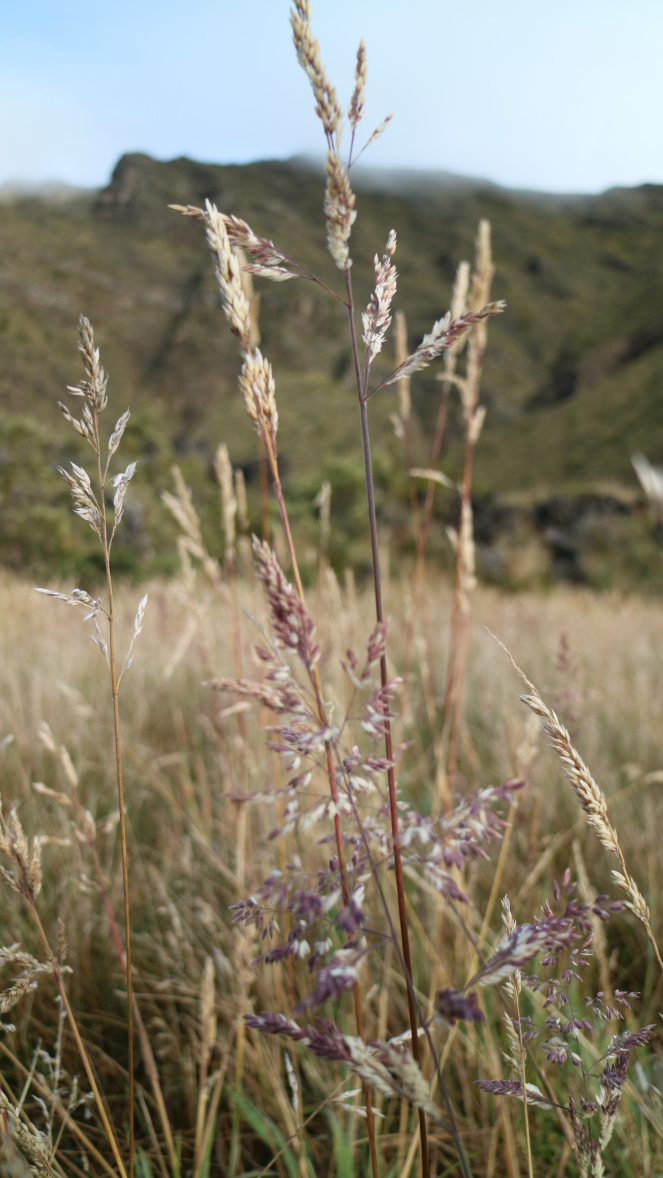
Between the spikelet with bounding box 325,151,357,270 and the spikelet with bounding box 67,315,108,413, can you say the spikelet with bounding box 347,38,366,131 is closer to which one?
the spikelet with bounding box 325,151,357,270

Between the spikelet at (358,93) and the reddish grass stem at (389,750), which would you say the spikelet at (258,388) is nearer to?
the reddish grass stem at (389,750)

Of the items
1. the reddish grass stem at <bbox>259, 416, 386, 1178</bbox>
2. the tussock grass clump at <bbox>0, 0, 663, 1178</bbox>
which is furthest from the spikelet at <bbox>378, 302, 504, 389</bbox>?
the reddish grass stem at <bbox>259, 416, 386, 1178</bbox>

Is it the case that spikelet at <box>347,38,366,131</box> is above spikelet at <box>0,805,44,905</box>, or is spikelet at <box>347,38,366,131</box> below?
above

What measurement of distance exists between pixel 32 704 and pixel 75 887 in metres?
1.58

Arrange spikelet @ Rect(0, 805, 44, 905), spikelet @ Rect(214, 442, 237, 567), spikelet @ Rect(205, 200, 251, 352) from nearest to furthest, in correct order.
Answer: spikelet @ Rect(205, 200, 251, 352), spikelet @ Rect(0, 805, 44, 905), spikelet @ Rect(214, 442, 237, 567)

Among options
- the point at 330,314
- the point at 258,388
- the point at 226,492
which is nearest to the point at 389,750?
the point at 258,388

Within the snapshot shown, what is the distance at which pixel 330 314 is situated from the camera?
68.0m

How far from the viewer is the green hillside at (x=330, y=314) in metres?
46.6

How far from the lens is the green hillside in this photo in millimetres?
46562

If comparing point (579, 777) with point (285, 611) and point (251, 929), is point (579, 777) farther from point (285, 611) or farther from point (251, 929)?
point (251, 929)

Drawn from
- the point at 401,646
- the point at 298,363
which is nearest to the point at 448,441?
the point at 298,363

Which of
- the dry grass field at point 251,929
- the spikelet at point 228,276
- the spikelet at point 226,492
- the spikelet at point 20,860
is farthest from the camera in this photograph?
the spikelet at point 226,492

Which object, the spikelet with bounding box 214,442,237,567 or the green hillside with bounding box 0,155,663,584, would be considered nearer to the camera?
the spikelet with bounding box 214,442,237,567

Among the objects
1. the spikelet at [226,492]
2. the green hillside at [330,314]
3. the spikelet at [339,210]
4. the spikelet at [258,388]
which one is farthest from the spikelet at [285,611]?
the green hillside at [330,314]
